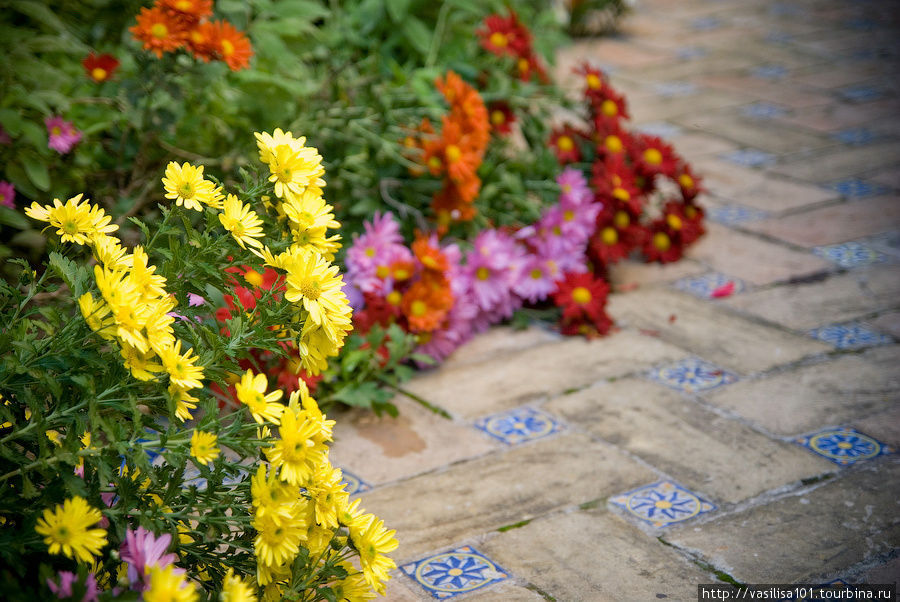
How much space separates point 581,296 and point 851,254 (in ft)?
3.38

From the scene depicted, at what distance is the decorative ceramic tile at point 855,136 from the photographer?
378 cm

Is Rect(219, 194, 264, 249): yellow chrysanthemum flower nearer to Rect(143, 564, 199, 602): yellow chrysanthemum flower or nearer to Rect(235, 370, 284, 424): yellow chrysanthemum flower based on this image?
Rect(235, 370, 284, 424): yellow chrysanthemum flower

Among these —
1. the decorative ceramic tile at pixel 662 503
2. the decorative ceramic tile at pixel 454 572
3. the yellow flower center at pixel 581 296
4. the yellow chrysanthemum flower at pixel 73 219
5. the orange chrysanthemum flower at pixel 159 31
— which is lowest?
the decorative ceramic tile at pixel 454 572

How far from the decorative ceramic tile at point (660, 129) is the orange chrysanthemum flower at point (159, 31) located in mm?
2441

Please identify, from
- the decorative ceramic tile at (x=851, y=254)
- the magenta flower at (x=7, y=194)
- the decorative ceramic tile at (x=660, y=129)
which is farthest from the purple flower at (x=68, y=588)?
the decorative ceramic tile at (x=660, y=129)

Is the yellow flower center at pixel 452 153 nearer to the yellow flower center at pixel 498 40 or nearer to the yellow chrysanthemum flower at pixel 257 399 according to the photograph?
the yellow flower center at pixel 498 40

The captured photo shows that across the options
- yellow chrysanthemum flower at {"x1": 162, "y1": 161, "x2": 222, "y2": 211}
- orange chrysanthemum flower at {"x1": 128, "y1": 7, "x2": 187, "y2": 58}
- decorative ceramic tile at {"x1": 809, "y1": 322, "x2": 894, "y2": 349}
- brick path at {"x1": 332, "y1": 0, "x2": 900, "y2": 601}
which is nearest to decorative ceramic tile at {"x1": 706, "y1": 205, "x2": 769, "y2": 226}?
brick path at {"x1": 332, "y1": 0, "x2": 900, "y2": 601}

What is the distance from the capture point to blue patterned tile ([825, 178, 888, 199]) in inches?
130

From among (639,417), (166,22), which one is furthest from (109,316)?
(639,417)

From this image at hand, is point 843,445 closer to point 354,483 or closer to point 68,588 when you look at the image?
point 354,483

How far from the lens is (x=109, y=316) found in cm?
111

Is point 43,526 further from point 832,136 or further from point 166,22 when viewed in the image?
point 832,136

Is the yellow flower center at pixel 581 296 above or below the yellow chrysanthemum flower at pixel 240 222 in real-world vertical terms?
below

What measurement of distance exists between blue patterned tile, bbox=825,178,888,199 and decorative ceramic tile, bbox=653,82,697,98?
4.01 ft
